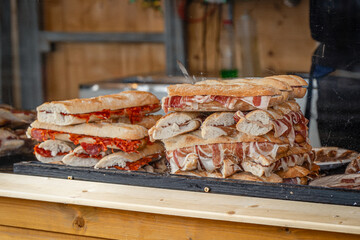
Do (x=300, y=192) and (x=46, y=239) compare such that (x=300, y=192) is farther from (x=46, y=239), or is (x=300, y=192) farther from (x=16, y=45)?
(x=16, y=45)

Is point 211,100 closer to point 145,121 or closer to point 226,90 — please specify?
point 226,90

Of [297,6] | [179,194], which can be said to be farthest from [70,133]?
[297,6]

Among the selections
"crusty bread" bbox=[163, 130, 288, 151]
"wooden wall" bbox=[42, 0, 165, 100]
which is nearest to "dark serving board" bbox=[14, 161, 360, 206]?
"crusty bread" bbox=[163, 130, 288, 151]

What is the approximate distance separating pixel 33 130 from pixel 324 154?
4.18 feet

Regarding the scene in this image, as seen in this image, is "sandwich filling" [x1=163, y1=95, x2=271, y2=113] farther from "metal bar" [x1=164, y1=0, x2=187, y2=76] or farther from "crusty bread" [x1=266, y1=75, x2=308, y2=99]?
"metal bar" [x1=164, y1=0, x2=187, y2=76]

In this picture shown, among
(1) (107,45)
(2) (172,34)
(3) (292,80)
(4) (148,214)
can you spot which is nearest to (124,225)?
(4) (148,214)

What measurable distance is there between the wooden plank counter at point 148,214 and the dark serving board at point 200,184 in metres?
0.03

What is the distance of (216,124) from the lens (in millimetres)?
1768

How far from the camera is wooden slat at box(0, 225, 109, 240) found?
1.76 m

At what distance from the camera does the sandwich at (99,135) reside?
1931 millimetres

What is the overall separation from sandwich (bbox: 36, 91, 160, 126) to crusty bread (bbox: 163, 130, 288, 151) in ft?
1.04

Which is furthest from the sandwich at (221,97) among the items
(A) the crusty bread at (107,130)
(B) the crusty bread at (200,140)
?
(A) the crusty bread at (107,130)

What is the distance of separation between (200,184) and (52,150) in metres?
0.74

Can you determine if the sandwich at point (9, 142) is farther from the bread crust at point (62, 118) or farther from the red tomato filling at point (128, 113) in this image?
the red tomato filling at point (128, 113)
